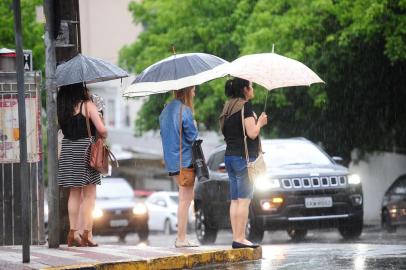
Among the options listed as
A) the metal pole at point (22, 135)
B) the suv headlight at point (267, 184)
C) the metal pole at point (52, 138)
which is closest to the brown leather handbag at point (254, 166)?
the metal pole at point (52, 138)

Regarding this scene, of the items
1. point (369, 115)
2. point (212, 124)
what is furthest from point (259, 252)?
point (212, 124)

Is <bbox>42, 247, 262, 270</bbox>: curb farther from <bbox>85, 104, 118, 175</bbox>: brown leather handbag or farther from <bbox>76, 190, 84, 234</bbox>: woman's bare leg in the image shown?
<bbox>76, 190, 84, 234</bbox>: woman's bare leg

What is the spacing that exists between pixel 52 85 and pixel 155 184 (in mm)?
44250

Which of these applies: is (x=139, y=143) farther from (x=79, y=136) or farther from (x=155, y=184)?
(x=79, y=136)

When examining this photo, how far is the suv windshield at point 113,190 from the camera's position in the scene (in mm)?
28797

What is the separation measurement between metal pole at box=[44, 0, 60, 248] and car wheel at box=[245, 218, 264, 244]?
587cm

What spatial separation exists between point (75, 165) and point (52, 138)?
397 mm

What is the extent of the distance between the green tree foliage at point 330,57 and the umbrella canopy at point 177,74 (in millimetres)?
14136

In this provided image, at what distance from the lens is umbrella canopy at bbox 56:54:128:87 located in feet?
39.4

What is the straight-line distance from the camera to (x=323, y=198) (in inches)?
680

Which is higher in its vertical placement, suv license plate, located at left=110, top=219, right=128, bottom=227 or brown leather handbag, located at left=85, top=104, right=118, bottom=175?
brown leather handbag, located at left=85, top=104, right=118, bottom=175

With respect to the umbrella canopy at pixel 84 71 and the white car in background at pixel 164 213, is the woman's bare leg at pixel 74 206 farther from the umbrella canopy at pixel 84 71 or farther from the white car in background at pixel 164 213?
the white car in background at pixel 164 213

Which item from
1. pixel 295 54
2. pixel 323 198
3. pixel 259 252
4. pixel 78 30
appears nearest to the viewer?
pixel 259 252

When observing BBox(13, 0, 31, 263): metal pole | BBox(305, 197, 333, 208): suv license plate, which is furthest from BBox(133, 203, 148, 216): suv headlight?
BBox(13, 0, 31, 263): metal pole
